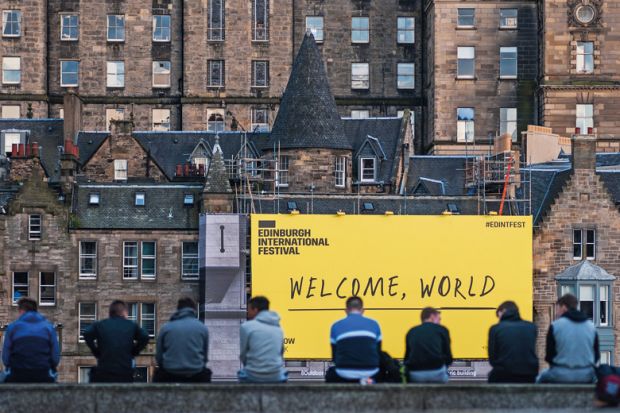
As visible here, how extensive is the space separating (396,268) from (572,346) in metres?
48.1

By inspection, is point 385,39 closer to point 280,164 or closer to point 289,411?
point 280,164

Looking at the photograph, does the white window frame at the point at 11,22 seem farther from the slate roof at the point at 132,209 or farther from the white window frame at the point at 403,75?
the slate roof at the point at 132,209

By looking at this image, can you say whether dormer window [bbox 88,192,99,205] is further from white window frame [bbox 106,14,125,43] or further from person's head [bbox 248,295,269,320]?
person's head [bbox 248,295,269,320]

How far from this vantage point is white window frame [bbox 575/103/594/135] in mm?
100312

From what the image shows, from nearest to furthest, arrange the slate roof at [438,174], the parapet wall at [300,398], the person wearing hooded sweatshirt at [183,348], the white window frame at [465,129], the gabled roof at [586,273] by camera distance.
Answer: the parapet wall at [300,398]
the person wearing hooded sweatshirt at [183,348]
the gabled roof at [586,273]
the slate roof at [438,174]
the white window frame at [465,129]

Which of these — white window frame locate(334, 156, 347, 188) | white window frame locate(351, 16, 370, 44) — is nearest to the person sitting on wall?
white window frame locate(334, 156, 347, 188)

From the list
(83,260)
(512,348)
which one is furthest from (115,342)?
(83,260)

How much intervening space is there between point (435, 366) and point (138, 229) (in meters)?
46.7

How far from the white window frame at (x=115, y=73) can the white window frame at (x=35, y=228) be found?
27.1 m

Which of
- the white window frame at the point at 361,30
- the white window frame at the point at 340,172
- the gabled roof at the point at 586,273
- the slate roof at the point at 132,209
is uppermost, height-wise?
the white window frame at the point at 361,30

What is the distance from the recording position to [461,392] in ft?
110

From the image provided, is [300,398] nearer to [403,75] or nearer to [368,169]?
[368,169]

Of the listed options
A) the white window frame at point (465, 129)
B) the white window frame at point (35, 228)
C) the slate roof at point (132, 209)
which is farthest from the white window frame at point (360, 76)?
the white window frame at point (35, 228)

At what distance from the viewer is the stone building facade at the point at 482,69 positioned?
335ft
